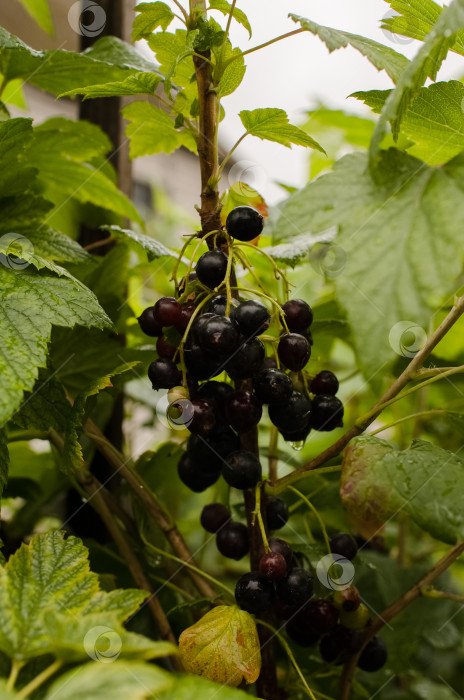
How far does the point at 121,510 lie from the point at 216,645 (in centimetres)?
24

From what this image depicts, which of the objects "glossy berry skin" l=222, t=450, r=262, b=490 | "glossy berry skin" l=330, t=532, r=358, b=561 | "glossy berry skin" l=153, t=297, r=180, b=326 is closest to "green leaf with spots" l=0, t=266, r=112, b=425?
"glossy berry skin" l=153, t=297, r=180, b=326

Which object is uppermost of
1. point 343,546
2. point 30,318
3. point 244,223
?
point 244,223

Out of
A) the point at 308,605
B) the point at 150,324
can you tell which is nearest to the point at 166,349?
the point at 150,324

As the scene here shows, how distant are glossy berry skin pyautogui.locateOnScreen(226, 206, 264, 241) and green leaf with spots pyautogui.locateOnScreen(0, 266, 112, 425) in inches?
5.0

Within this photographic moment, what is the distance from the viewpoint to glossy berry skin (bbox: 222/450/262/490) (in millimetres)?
481

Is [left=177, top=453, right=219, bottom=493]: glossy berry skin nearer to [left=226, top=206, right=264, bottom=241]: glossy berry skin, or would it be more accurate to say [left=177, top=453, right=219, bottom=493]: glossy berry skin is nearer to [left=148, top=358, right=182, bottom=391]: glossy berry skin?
[left=148, top=358, right=182, bottom=391]: glossy berry skin

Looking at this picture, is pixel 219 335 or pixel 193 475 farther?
pixel 193 475

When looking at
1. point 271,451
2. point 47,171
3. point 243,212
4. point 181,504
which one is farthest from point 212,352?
point 181,504

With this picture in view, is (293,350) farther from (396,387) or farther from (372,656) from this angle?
(372,656)

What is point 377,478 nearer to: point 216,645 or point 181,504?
point 216,645

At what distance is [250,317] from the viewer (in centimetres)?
44

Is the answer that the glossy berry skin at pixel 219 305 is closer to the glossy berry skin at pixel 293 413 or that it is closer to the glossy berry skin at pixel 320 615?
the glossy berry skin at pixel 293 413

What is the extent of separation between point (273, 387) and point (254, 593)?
6.4 inches

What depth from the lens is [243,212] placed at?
480mm
